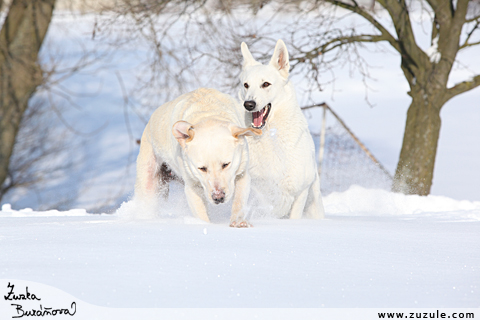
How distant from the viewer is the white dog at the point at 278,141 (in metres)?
4.58

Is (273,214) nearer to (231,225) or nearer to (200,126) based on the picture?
(231,225)

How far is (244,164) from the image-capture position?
12.0 ft

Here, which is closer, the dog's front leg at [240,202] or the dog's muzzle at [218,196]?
the dog's muzzle at [218,196]

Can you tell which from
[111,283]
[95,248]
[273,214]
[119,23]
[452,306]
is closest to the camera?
[452,306]

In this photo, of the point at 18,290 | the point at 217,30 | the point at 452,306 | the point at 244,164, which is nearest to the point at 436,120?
the point at 217,30

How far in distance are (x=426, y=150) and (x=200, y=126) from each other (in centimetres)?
654

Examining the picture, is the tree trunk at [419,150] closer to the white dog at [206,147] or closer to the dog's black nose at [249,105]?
the dog's black nose at [249,105]

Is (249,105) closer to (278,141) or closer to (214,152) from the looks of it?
(278,141)

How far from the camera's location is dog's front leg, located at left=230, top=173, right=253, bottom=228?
3471mm

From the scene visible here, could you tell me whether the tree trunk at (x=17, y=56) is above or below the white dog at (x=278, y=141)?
above

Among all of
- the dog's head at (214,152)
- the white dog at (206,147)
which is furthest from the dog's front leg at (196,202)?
the dog's head at (214,152)

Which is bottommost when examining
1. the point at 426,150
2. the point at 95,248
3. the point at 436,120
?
the point at 95,248
